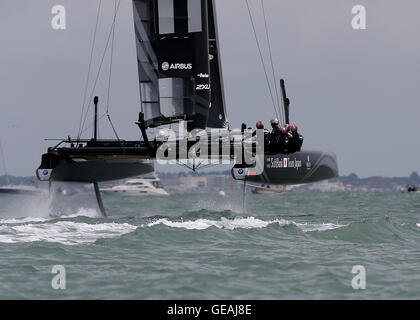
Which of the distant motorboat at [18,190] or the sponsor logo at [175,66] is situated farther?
the distant motorboat at [18,190]

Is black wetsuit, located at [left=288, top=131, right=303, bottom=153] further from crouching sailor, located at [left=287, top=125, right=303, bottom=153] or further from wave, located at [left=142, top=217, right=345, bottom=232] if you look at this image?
wave, located at [left=142, top=217, right=345, bottom=232]

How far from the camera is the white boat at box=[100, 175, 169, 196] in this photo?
66375 mm

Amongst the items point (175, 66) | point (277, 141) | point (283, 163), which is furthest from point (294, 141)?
point (175, 66)

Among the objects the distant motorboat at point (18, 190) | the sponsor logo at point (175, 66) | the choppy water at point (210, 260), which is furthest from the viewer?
the distant motorboat at point (18, 190)

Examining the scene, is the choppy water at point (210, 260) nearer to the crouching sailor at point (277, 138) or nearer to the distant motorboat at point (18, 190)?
the crouching sailor at point (277, 138)

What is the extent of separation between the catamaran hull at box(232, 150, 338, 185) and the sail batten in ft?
5.11

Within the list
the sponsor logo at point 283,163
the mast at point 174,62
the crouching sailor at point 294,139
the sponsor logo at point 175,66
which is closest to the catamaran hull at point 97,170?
the mast at point 174,62

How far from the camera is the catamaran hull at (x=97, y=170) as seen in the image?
1486cm

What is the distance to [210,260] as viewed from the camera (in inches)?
300

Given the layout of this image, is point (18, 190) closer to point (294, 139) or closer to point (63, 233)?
point (294, 139)

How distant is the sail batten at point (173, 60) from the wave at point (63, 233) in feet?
11.4
